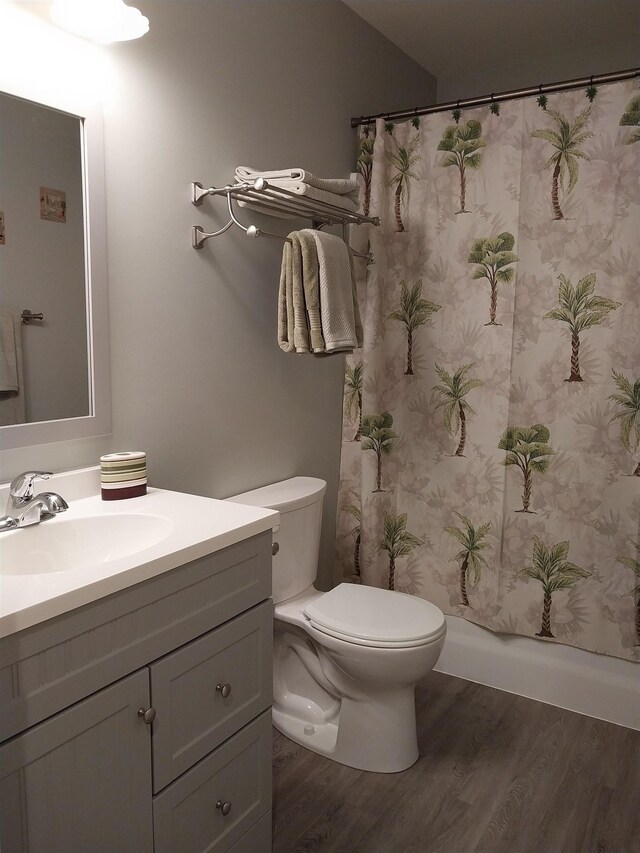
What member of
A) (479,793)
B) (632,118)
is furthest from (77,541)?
(632,118)

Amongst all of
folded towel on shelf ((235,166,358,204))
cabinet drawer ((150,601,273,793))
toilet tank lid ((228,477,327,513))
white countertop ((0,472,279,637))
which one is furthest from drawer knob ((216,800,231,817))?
folded towel on shelf ((235,166,358,204))

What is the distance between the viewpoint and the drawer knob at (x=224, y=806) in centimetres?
139

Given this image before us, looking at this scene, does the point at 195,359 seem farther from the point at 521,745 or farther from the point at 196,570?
the point at 521,745

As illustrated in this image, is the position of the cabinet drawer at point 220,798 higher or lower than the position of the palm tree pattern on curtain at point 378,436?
lower

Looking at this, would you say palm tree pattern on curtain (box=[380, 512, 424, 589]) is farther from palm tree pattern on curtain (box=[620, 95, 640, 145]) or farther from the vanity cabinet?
palm tree pattern on curtain (box=[620, 95, 640, 145])

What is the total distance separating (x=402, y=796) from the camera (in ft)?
6.18

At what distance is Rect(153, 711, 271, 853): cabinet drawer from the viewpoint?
127 centimetres

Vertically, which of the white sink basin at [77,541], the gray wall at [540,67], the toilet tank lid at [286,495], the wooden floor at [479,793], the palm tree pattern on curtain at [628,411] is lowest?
the wooden floor at [479,793]

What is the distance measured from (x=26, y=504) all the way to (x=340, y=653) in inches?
39.0

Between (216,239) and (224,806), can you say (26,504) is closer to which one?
(224,806)

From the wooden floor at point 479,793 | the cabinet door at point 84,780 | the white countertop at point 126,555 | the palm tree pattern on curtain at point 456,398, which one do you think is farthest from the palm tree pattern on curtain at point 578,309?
the cabinet door at point 84,780

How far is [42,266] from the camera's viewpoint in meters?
1.50

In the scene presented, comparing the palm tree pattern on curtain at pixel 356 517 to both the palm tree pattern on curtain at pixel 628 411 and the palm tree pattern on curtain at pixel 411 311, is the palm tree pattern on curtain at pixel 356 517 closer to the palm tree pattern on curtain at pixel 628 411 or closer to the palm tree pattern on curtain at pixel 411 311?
the palm tree pattern on curtain at pixel 411 311

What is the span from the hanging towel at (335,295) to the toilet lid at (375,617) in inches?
31.0
